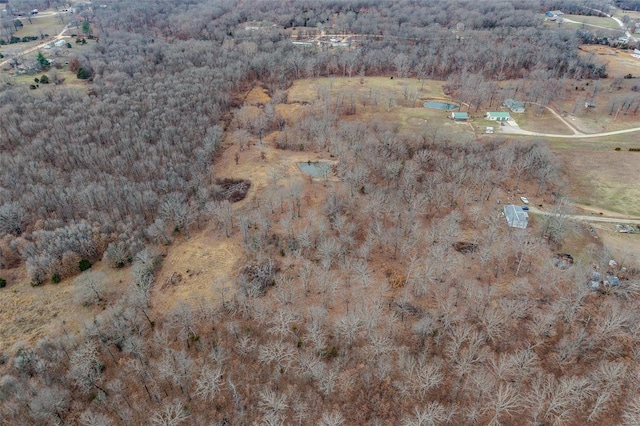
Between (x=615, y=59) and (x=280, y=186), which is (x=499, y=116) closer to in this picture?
(x=280, y=186)

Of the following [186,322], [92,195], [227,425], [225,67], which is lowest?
[227,425]

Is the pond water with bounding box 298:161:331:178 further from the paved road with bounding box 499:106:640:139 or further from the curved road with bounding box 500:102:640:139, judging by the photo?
the curved road with bounding box 500:102:640:139

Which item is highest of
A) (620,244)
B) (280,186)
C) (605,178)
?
(280,186)

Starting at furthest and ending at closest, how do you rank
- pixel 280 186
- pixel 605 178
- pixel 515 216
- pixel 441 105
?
1. pixel 441 105
2. pixel 280 186
3. pixel 605 178
4. pixel 515 216

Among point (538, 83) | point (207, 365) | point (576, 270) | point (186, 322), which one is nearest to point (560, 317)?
point (576, 270)

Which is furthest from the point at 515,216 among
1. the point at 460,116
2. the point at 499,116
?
the point at 460,116

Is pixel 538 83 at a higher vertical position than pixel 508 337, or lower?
higher

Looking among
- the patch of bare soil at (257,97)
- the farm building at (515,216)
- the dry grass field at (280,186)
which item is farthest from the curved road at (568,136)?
the patch of bare soil at (257,97)

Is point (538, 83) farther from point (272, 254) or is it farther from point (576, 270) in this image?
point (272, 254)
